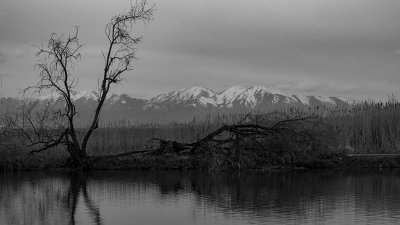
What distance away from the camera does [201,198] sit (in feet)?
61.0

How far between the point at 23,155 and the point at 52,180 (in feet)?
16.8

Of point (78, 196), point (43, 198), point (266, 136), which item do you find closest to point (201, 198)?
point (78, 196)

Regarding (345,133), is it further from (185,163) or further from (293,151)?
(185,163)

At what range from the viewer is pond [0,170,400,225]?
14867 millimetres

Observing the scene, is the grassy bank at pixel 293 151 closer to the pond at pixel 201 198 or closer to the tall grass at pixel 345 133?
the tall grass at pixel 345 133

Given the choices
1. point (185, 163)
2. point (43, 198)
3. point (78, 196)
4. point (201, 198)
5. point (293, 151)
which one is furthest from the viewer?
point (185, 163)

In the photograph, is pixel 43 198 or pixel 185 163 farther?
pixel 185 163

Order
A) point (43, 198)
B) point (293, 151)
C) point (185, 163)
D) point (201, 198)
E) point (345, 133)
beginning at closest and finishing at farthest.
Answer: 1. point (201, 198)
2. point (43, 198)
3. point (293, 151)
4. point (185, 163)
5. point (345, 133)

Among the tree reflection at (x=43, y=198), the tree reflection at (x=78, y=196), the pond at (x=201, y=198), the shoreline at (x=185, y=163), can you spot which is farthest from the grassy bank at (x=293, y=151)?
the tree reflection at (x=78, y=196)

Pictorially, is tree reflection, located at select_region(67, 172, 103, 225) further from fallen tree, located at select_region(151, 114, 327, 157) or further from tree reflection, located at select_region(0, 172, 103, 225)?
fallen tree, located at select_region(151, 114, 327, 157)

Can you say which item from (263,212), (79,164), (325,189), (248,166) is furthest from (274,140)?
(263,212)

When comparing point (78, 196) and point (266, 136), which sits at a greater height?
point (266, 136)

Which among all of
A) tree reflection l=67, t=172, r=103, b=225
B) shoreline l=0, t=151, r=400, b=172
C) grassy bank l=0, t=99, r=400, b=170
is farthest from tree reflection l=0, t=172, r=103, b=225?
grassy bank l=0, t=99, r=400, b=170

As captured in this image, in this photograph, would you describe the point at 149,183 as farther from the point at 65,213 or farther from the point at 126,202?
the point at 65,213
